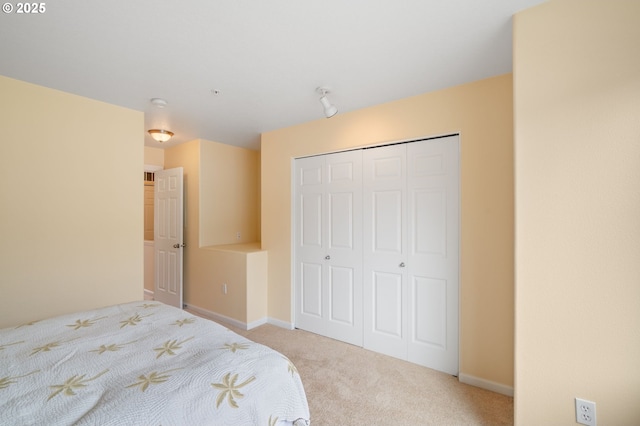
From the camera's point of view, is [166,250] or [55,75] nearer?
[55,75]

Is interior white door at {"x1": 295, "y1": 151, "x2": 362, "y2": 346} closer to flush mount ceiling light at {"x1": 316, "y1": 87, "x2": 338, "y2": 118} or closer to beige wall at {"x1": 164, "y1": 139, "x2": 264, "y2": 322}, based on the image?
flush mount ceiling light at {"x1": 316, "y1": 87, "x2": 338, "y2": 118}

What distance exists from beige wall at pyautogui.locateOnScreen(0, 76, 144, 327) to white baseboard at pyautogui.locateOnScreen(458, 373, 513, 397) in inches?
119

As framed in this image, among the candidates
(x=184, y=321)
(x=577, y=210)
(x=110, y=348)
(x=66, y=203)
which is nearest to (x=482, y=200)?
(x=577, y=210)

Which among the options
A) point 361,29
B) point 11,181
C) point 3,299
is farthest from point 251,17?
point 3,299

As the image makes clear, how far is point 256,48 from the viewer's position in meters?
1.79

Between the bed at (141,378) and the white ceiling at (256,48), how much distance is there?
65.7 inches

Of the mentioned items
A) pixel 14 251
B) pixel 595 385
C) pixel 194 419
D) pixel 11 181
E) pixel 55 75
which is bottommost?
pixel 595 385

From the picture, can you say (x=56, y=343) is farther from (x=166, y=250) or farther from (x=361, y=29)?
(x=166, y=250)

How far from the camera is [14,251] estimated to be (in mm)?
2141

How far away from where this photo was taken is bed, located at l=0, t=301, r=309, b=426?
921 mm

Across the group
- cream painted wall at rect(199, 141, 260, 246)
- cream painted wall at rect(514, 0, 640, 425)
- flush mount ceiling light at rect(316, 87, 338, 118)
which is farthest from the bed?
cream painted wall at rect(199, 141, 260, 246)

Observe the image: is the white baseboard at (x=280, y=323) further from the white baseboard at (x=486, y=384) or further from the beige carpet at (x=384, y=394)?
the white baseboard at (x=486, y=384)

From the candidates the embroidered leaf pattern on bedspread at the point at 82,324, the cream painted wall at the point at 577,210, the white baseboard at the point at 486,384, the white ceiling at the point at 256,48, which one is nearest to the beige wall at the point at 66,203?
the white ceiling at the point at 256,48

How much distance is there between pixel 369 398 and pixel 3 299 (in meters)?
2.79
